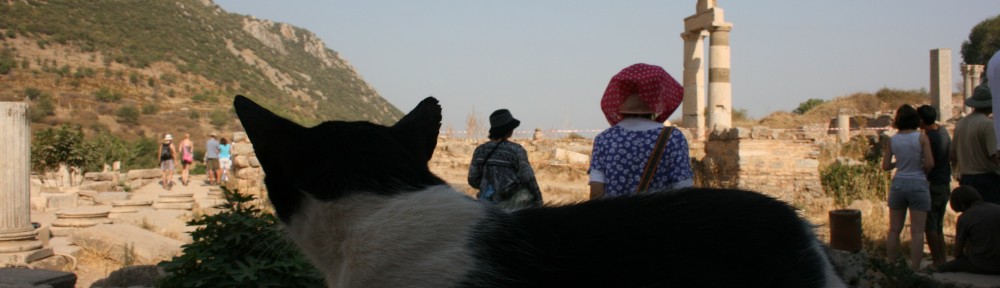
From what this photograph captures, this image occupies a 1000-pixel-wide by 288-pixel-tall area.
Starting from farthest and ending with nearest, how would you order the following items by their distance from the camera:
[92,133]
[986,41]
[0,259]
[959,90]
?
[986,41], [959,90], [92,133], [0,259]

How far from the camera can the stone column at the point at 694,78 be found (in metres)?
22.5

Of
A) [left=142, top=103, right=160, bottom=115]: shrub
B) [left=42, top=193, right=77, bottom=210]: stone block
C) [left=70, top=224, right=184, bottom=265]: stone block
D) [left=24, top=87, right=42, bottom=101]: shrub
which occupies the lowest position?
[left=70, top=224, right=184, bottom=265]: stone block

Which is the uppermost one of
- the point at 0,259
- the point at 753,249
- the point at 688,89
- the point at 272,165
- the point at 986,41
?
the point at 986,41

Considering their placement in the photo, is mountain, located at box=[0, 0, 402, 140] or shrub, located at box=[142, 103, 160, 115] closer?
mountain, located at box=[0, 0, 402, 140]

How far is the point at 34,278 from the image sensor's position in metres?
5.86

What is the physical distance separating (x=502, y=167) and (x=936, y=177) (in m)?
4.27

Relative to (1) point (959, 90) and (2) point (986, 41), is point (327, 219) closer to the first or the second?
(1) point (959, 90)

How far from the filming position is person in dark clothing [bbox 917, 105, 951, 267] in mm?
6809

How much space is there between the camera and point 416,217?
1467 mm

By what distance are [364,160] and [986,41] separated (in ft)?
198

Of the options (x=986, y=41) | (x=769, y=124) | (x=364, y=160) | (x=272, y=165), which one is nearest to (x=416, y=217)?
(x=364, y=160)

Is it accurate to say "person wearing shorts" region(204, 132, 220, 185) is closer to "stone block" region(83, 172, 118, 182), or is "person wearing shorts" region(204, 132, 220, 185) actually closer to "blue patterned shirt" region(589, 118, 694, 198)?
"stone block" region(83, 172, 118, 182)

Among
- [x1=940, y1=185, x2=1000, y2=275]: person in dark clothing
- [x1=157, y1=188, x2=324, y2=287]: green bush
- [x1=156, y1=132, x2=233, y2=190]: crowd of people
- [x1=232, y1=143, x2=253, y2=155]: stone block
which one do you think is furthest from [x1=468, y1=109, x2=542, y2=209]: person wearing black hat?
[x1=232, y1=143, x2=253, y2=155]: stone block

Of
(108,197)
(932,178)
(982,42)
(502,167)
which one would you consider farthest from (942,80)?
(982,42)
